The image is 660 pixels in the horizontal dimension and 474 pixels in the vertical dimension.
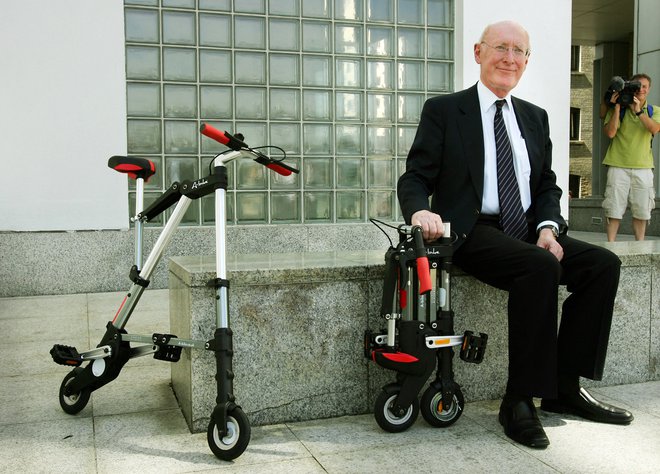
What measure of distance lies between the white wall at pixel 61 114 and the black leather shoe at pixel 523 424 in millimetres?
4751

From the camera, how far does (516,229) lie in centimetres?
328

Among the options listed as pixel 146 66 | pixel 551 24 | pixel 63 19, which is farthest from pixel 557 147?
pixel 63 19

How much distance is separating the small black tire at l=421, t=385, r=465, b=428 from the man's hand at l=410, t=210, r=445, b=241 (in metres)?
0.64

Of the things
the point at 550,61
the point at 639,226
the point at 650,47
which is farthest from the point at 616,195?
the point at 650,47

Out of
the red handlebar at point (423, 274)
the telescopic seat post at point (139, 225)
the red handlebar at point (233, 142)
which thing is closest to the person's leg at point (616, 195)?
the red handlebar at point (423, 274)

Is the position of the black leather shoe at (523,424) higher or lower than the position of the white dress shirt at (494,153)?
lower

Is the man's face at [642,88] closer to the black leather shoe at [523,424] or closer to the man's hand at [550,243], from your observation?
the man's hand at [550,243]

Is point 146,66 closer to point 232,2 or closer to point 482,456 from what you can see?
point 232,2

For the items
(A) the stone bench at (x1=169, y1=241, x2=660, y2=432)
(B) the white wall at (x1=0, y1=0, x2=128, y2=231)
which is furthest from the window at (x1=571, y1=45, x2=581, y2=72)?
(A) the stone bench at (x1=169, y1=241, x2=660, y2=432)

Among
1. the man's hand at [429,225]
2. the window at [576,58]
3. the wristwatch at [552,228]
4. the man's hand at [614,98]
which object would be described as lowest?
the wristwatch at [552,228]

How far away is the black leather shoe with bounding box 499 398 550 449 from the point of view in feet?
9.13

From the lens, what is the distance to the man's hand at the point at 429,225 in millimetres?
2889

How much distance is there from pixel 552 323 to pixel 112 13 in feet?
17.4

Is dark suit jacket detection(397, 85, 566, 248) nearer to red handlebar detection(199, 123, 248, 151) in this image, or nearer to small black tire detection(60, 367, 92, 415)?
red handlebar detection(199, 123, 248, 151)
